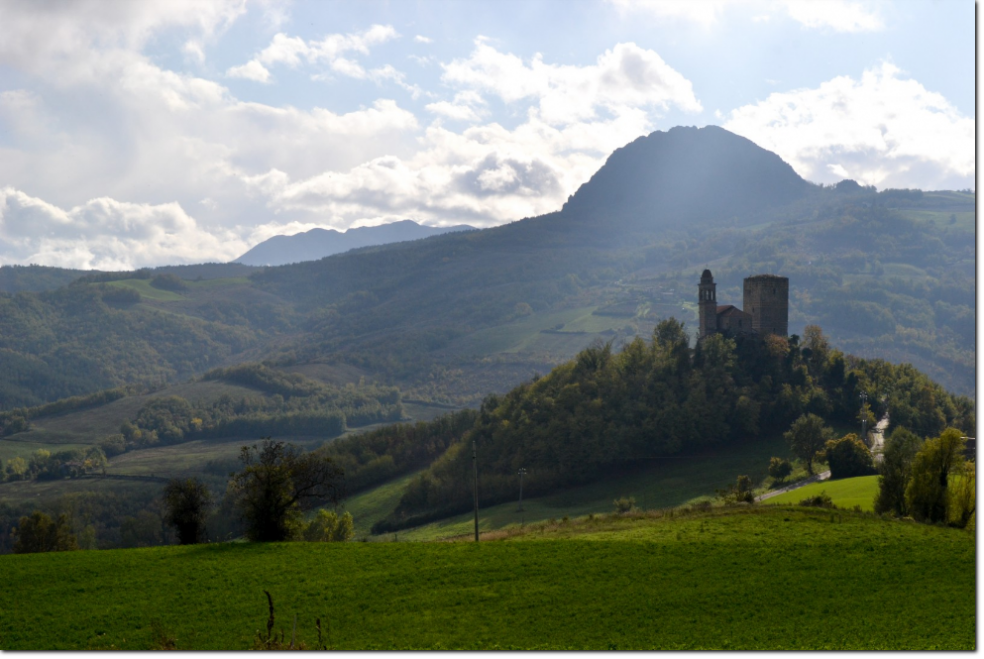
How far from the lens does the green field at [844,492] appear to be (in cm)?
7125

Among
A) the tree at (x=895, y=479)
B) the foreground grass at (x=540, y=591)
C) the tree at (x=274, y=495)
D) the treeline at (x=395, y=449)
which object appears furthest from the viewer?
the treeline at (x=395, y=449)

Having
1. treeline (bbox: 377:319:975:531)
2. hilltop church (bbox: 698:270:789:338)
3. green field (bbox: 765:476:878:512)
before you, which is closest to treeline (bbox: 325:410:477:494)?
treeline (bbox: 377:319:975:531)

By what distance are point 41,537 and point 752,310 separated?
9058cm

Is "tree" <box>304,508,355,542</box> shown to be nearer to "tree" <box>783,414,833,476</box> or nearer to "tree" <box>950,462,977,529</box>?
"tree" <box>783,414,833,476</box>

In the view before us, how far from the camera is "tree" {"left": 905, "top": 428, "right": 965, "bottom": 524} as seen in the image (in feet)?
192

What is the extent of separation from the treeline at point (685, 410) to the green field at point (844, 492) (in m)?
31.1

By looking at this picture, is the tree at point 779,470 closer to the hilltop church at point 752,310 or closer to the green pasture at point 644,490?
the green pasture at point 644,490

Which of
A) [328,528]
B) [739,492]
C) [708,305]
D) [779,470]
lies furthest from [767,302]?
[328,528]

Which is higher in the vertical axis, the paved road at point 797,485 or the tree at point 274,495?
the tree at point 274,495

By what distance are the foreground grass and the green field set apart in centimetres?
2091

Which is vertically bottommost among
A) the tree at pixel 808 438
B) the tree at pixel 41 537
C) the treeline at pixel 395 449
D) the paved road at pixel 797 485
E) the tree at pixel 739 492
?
the treeline at pixel 395 449

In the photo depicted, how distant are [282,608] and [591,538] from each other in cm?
1777

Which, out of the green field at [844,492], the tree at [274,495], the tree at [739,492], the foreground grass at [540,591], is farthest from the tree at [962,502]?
the tree at [274,495]

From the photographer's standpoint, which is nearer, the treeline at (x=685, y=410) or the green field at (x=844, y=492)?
the green field at (x=844, y=492)
